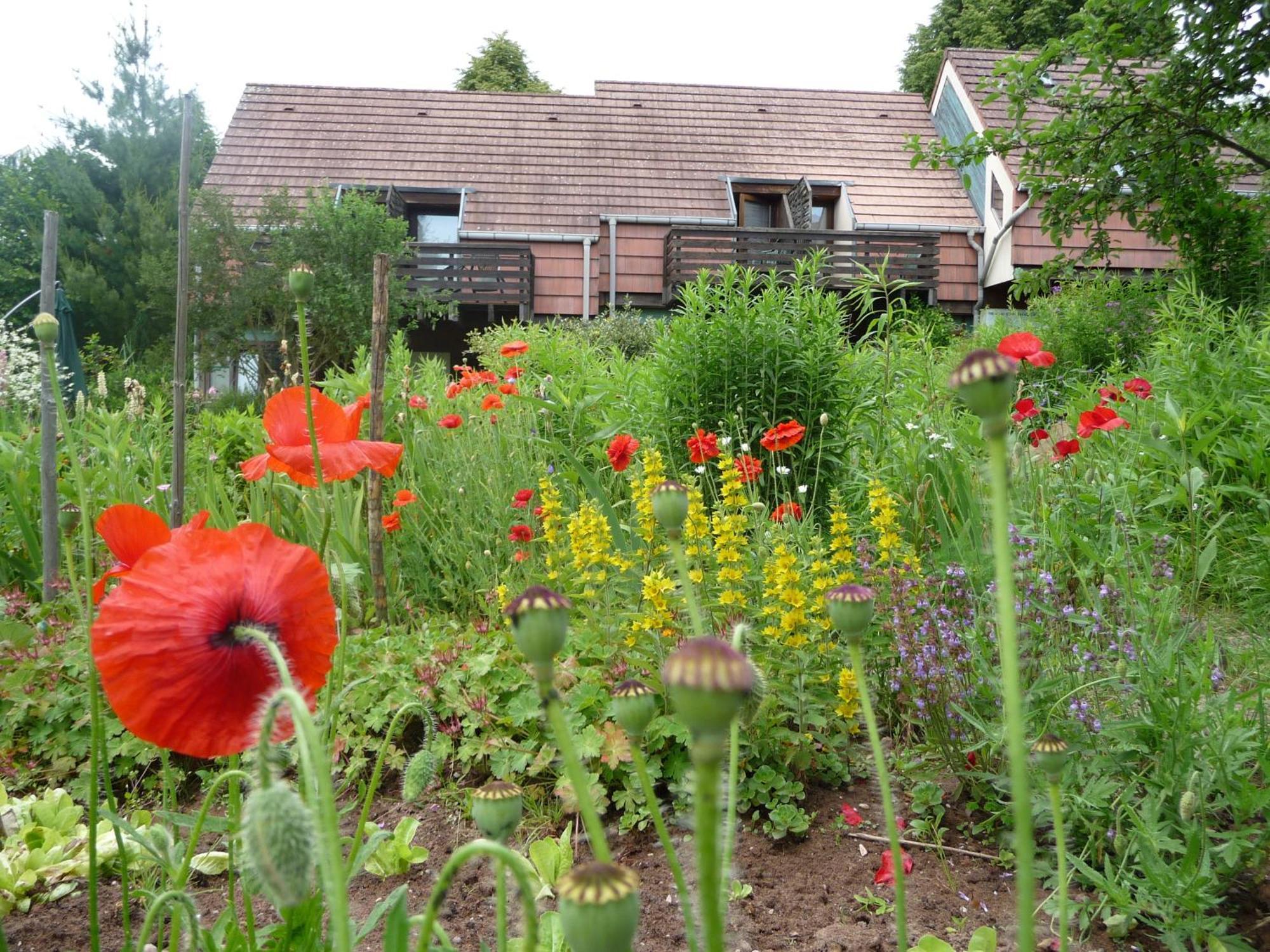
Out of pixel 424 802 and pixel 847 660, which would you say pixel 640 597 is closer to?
pixel 847 660

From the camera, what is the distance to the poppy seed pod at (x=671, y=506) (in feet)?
2.22

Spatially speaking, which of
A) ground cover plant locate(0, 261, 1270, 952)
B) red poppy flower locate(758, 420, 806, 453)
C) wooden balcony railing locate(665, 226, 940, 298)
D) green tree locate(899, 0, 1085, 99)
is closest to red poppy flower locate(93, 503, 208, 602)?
ground cover plant locate(0, 261, 1270, 952)

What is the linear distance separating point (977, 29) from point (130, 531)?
23.7m

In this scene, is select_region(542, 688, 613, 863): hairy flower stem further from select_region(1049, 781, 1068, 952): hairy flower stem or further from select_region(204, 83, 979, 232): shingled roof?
select_region(204, 83, 979, 232): shingled roof

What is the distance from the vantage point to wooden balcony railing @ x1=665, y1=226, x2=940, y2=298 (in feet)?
45.2

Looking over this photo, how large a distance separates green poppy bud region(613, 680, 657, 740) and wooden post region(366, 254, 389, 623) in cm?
192

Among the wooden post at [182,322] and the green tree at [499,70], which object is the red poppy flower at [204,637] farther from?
the green tree at [499,70]

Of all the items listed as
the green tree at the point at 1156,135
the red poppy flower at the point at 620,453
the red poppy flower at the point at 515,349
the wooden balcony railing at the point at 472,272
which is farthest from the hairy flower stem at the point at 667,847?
the wooden balcony railing at the point at 472,272

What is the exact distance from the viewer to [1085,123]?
5.47 meters

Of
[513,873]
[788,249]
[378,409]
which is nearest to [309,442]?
[513,873]

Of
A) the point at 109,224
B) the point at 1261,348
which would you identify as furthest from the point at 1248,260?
the point at 109,224

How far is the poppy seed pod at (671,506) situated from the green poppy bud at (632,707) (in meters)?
0.13

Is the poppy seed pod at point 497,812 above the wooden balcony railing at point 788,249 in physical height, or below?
below

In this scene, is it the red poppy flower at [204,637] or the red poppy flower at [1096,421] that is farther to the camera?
the red poppy flower at [1096,421]
